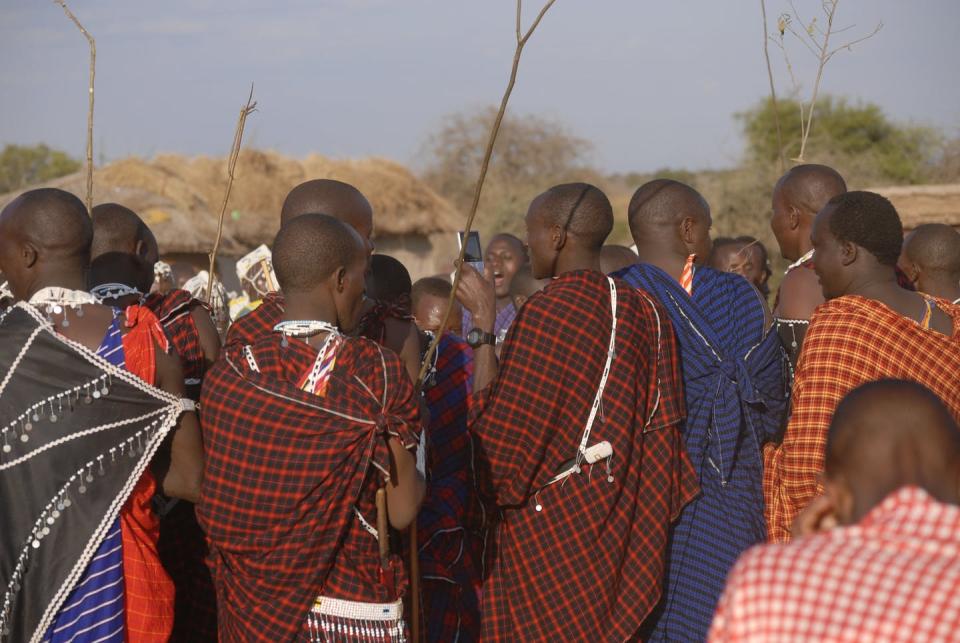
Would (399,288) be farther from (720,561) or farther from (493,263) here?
(493,263)

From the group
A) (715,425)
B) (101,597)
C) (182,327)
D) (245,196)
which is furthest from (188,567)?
(245,196)

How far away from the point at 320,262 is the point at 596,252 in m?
1.19

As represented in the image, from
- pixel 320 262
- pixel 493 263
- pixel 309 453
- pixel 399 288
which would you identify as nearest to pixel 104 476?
A: pixel 309 453

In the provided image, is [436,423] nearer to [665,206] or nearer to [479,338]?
[479,338]

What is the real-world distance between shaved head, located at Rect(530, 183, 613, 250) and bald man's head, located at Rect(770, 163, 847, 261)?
0.98m

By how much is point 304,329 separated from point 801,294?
2146 mm

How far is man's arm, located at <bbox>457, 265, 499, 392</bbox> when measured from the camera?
11.9 ft

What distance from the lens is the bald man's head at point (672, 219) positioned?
13.5 ft

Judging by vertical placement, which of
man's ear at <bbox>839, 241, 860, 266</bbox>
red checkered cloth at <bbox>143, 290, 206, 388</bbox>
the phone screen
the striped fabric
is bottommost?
red checkered cloth at <bbox>143, 290, 206, 388</bbox>

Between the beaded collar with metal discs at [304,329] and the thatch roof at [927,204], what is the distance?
28.3 feet

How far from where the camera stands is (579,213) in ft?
12.4

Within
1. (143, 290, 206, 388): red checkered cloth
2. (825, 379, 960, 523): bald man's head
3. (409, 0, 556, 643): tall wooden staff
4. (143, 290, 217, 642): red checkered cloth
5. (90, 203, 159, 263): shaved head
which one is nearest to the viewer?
(825, 379, 960, 523): bald man's head

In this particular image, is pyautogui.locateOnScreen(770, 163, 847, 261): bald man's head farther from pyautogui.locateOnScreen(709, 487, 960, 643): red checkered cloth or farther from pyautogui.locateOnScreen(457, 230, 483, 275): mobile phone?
pyautogui.locateOnScreen(709, 487, 960, 643): red checkered cloth

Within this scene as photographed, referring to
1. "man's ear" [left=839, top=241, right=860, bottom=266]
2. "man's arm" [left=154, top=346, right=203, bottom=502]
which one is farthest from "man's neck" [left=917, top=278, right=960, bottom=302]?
"man's arm" [left=154, top=346, right=203, bottom=502]
